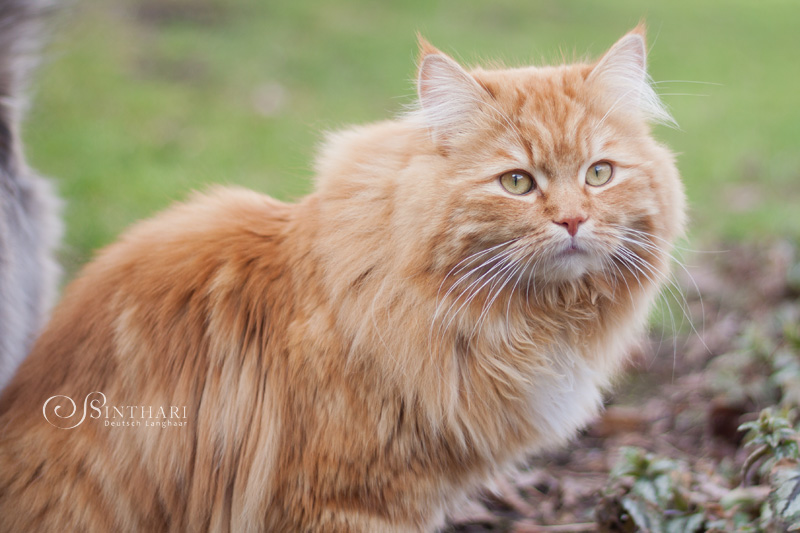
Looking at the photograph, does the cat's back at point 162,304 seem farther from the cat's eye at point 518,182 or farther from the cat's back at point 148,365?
the cat's eye at point 518,182

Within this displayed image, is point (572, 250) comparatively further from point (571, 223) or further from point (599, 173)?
point (599, 173)

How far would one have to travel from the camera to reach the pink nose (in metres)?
1.82

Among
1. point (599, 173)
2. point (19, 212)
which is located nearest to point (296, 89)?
point (19, 212)

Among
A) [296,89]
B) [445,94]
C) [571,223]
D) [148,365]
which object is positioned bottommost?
[148,365]

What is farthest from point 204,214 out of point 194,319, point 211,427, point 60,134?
point 60,134

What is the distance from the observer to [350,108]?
728 centimetres

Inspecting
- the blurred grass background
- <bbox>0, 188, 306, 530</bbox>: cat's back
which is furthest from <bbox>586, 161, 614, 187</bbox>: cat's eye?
<bbox>0, 188, 306, 530</bbox>: cat's back

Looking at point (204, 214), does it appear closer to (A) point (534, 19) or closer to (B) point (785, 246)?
(B) point (785, 246)

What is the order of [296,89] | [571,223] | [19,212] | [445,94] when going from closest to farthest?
[571,223], [445,94], [19,212], [296,89]

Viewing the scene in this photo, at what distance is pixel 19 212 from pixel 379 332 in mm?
1767

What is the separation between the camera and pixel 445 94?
6.44ft

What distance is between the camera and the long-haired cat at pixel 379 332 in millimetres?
1929

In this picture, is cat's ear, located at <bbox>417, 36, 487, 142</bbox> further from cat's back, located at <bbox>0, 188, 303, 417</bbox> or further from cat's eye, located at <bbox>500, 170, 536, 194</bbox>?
cat's back, located at <bbox>0, 188, 303, 417</bbox>

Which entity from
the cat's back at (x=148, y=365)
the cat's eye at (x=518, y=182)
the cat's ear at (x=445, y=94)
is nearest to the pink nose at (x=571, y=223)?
the cat's eye at (x=518, y=182)
